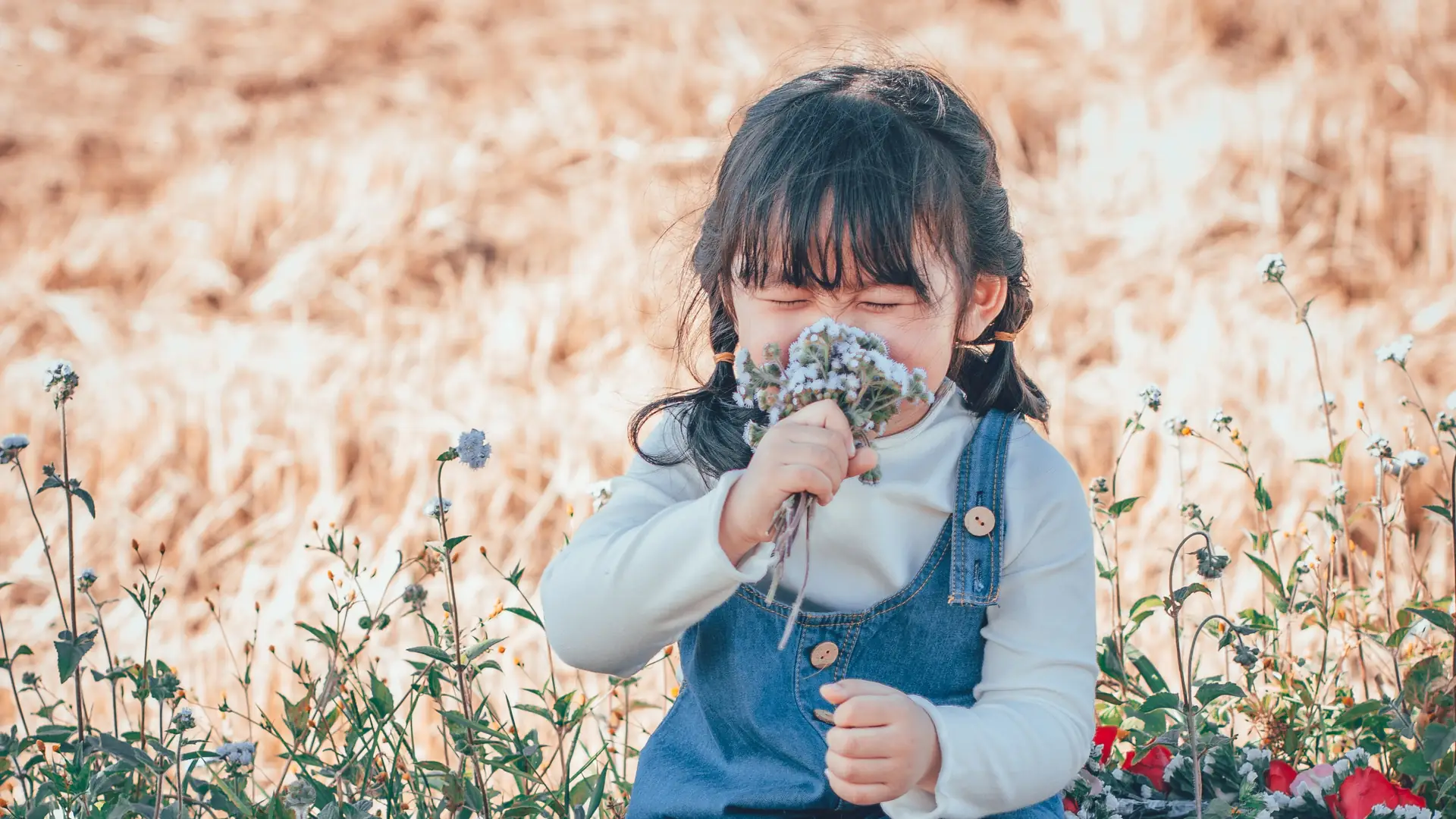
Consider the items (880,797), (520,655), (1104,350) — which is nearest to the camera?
(880,797)

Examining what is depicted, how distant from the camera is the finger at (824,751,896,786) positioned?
62.0 inches

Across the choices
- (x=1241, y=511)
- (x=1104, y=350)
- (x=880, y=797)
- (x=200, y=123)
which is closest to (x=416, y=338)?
(x=200, y=123)

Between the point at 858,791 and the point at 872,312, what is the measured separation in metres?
0.59

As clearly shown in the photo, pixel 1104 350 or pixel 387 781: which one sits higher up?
pixel 1104 350

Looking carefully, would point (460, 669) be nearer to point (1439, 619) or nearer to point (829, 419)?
point (829, 419)

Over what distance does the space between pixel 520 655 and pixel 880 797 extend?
7.71 ft

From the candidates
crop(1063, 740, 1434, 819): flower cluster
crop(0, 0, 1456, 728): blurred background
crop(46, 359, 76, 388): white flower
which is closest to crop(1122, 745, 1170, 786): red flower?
crop(1063, 740, 1434, 819): flower cluster

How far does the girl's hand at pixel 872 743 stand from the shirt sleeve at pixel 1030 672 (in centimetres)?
6

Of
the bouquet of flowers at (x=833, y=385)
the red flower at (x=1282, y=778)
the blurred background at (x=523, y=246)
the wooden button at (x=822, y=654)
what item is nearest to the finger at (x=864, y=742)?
the bouquet of flowers at (x=833, y=385)

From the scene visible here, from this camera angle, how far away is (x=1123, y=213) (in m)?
5.25

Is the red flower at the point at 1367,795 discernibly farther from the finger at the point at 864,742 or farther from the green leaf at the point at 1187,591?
the finger at the point at 864,742

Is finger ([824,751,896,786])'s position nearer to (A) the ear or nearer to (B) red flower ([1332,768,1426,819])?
(A) the ear

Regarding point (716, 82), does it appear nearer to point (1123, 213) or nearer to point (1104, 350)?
point (1123, 213)

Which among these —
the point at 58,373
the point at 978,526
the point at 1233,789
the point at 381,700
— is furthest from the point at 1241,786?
the point at 58,373
